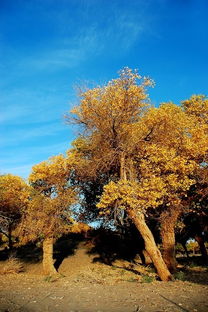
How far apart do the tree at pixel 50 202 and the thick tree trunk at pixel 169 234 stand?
5.77 m

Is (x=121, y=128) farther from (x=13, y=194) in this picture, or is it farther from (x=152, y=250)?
(x=13, y=194)

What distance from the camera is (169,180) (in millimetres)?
13695

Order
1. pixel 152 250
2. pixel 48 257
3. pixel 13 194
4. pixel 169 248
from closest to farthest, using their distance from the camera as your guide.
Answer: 1. pixel 152 250
2. pixel 169 248
3. pixel 13 194
4. pixel 48 257

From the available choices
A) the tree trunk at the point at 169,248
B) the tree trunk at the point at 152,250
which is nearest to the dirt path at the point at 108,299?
the tree trunk at the point at 152,250

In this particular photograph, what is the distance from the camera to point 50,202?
675 inches

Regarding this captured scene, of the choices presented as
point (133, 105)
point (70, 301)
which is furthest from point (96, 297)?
point (133, 105)

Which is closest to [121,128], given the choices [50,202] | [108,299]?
[50,202]

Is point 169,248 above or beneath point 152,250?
beneath

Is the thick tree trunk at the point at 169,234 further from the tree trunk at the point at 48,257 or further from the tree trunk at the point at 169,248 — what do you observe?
the tree trunk at the point at 48,257

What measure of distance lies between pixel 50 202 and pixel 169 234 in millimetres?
7614

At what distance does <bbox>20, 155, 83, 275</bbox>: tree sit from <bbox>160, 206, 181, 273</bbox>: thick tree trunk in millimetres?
5772

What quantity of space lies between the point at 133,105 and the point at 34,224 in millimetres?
9488

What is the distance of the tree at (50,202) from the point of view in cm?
1689

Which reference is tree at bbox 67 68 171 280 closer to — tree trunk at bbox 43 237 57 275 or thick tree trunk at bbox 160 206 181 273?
thick tree trunk at bbox 160 206 181 273
